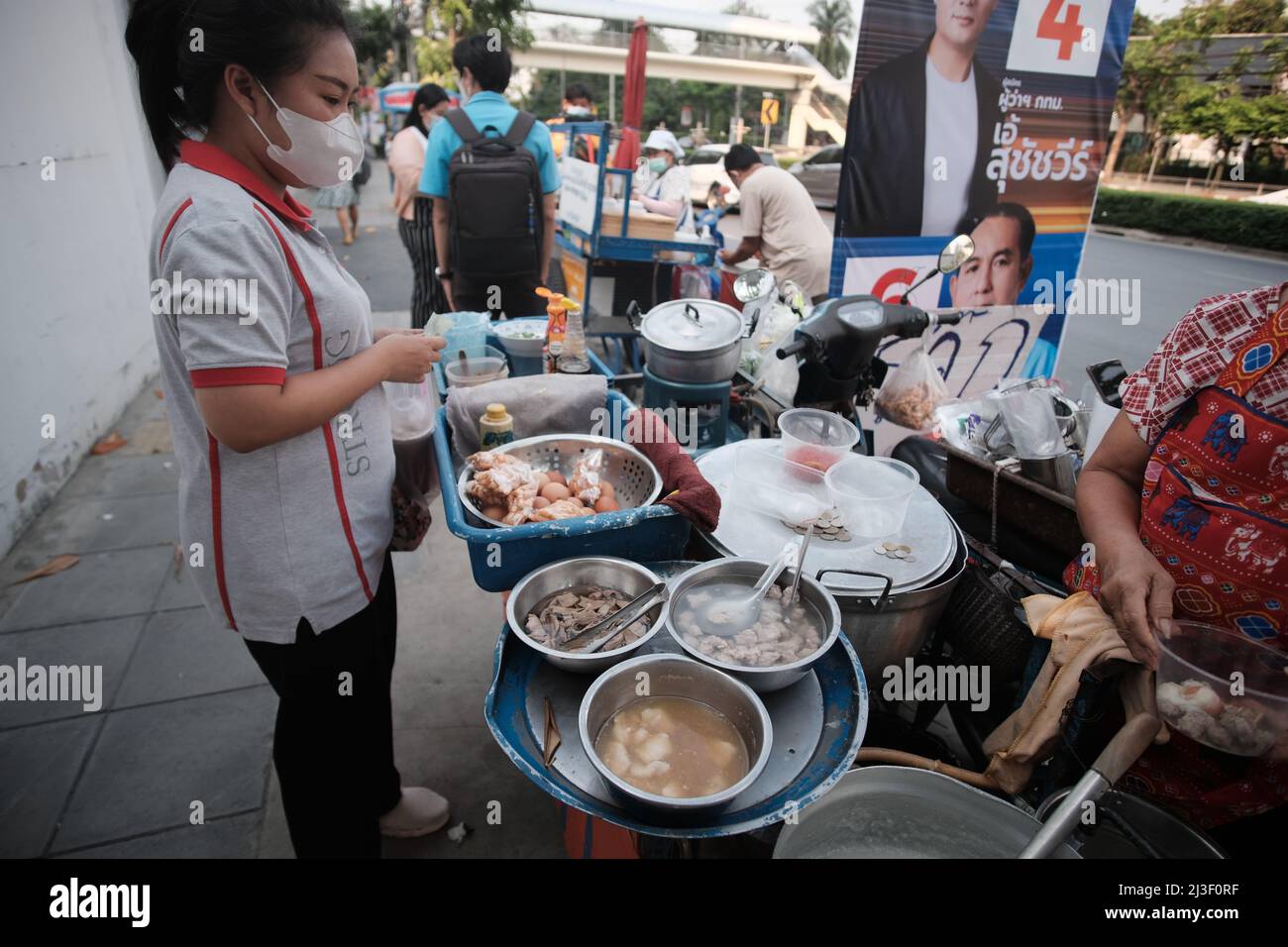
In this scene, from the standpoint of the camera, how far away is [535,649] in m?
1.47

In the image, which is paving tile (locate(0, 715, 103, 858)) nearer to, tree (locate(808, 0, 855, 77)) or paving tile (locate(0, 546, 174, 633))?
paving tile (locate(0, 546, 174, 633))

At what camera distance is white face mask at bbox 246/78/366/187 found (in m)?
1.35

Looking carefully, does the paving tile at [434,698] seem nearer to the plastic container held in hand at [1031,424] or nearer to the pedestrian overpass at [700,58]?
the plastic container held in hand at [1031,424]

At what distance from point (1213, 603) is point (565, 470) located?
1.68 metres

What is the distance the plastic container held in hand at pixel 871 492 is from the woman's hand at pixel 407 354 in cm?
118

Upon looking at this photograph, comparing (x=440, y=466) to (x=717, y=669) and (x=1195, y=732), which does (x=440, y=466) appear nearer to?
(x=717, y=669)

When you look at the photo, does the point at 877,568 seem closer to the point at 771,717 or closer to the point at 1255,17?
the point at 771,717

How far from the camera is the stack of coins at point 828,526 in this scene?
6.07 ft

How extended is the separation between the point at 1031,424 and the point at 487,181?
3.20 m

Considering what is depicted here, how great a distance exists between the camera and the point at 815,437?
7.50 ft

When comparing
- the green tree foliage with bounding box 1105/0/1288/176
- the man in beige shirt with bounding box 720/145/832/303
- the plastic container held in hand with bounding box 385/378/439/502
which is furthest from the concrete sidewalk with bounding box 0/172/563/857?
the green tree foliage with bounding box 1105/0/1288/176

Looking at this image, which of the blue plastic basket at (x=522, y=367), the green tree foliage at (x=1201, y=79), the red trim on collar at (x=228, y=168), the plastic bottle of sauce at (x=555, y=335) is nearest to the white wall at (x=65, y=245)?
the blue plastic basket at (x=522, y=367)

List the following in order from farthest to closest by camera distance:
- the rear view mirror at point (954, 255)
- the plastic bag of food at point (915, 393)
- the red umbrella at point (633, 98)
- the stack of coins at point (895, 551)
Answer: the red umbrella at point (633, 98), the plastic bag of food at point (915, 393), the rear view mirror at point (954, 255), the stack of coins at point (895, 551)

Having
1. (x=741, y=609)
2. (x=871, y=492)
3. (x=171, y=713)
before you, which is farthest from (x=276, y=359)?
(x=171, y=713)
